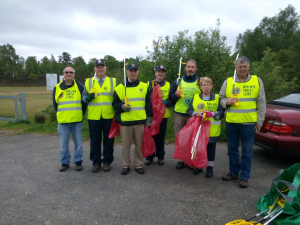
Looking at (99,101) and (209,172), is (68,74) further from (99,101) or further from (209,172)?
(209,172)

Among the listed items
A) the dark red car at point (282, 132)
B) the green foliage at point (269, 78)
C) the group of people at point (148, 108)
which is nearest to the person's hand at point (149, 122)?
the group of people at point (148, 108)

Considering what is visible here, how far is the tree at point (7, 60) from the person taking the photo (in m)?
60.0

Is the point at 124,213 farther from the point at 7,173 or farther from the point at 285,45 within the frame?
the point at 285,45

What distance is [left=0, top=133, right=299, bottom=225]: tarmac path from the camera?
302 centimetres

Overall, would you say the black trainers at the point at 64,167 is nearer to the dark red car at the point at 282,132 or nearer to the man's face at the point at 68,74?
the man's face at the point at 68,74

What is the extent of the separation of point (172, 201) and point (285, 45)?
45.6m

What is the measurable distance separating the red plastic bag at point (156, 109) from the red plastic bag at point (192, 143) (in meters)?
0.69

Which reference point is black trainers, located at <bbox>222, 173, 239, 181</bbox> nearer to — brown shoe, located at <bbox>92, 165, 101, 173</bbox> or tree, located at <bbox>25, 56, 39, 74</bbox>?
brown shoe, located at <bbox>92, 165, 101, 173</bbox>

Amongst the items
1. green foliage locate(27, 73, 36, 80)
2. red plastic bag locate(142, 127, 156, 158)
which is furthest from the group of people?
green foliage locate(27, 73, 36, 80)

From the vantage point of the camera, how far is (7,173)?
4430 millimetres

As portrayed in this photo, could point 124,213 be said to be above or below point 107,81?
below

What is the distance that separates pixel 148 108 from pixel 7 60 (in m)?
68.2

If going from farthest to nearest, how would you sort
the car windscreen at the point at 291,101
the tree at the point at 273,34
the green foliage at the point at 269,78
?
the tree at the point at 273,34, the green foliage at the point at 269,78, the car windscreen at the point at 291,101

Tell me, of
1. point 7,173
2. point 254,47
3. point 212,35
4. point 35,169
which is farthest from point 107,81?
point 254,47
